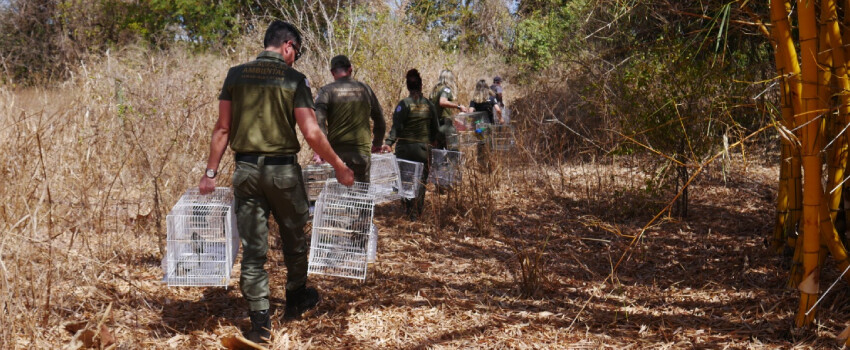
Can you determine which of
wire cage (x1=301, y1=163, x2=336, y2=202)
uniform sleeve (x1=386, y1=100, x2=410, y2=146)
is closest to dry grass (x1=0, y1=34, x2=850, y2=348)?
wire cage (x1=301, y1=163, x2=336, y2=202)

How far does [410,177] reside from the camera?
6.79m

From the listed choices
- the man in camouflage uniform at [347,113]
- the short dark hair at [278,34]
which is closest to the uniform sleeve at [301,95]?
the short dark hair at [278,34]

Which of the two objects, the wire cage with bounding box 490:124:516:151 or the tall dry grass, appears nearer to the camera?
the tall dry grass

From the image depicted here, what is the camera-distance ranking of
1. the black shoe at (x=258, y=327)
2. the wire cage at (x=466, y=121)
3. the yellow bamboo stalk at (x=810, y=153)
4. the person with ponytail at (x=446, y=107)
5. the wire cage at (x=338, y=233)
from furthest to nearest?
the wire cage at (x=466, y=121)
the person with ponytail at (x=446, y=107)
the wire cage at (x=338, y=233)
the black shoe at (x=258, y=327)
the yellow bamboo stalk at (x=810, y=153)

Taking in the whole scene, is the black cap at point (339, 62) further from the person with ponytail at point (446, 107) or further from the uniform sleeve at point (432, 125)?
the person with ponytail at point (446, 107)

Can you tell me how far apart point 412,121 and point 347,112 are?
1.47 metres

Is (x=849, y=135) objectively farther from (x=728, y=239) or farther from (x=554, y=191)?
(x=554, y=191)

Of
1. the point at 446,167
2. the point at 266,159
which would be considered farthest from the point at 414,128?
the point at 266,159

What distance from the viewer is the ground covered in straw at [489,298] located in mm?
3648

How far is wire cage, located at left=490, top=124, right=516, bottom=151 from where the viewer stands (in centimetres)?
851

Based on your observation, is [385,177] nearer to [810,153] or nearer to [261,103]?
[261,103]

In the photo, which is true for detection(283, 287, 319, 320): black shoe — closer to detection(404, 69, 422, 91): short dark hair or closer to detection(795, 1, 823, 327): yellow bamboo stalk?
detection(795, 1, 823, 327): yellow bamboo stalk

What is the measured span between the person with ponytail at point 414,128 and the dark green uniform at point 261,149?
3.07 metres

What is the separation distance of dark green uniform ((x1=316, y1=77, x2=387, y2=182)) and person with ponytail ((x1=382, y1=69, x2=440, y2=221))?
4.01 feet
